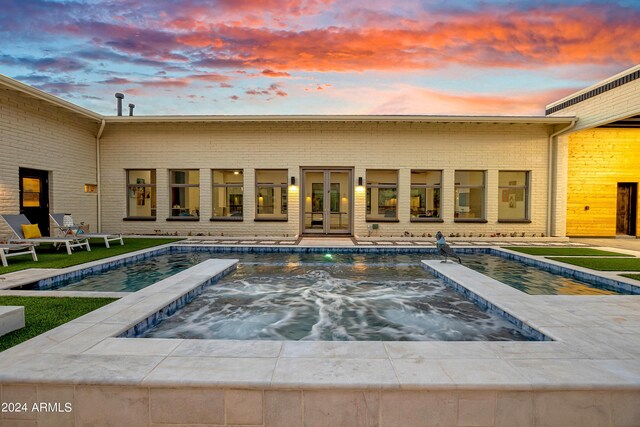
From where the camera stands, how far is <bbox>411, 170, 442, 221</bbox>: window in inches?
470

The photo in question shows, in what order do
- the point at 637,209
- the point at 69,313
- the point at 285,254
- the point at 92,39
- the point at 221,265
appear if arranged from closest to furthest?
the point at 69,313 → the point at 221,265 → the point at 285,254 → the point at 92,39 → the point at 637,209

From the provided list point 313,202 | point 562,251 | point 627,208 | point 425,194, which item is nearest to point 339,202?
point 313,202

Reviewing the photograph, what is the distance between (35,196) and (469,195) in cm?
1369

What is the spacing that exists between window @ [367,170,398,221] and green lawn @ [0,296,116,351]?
908cm

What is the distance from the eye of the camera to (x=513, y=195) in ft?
39.5

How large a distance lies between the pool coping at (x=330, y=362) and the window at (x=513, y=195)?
9365 mm

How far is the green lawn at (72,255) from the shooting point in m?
6.25

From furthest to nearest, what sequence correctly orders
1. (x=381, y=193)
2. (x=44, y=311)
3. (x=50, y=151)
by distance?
1. (x=381, y=193)
2. (x=50, y=151)
3. (x=44, y=311)

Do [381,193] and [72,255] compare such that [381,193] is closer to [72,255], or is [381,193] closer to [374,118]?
[374,118]

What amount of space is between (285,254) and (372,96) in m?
9.16

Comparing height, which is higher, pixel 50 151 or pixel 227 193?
pixel 50 151

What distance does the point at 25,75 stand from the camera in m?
15.2

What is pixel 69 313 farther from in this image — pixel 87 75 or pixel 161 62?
pixel 87 75

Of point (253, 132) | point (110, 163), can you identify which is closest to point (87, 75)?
point (110, 163)
